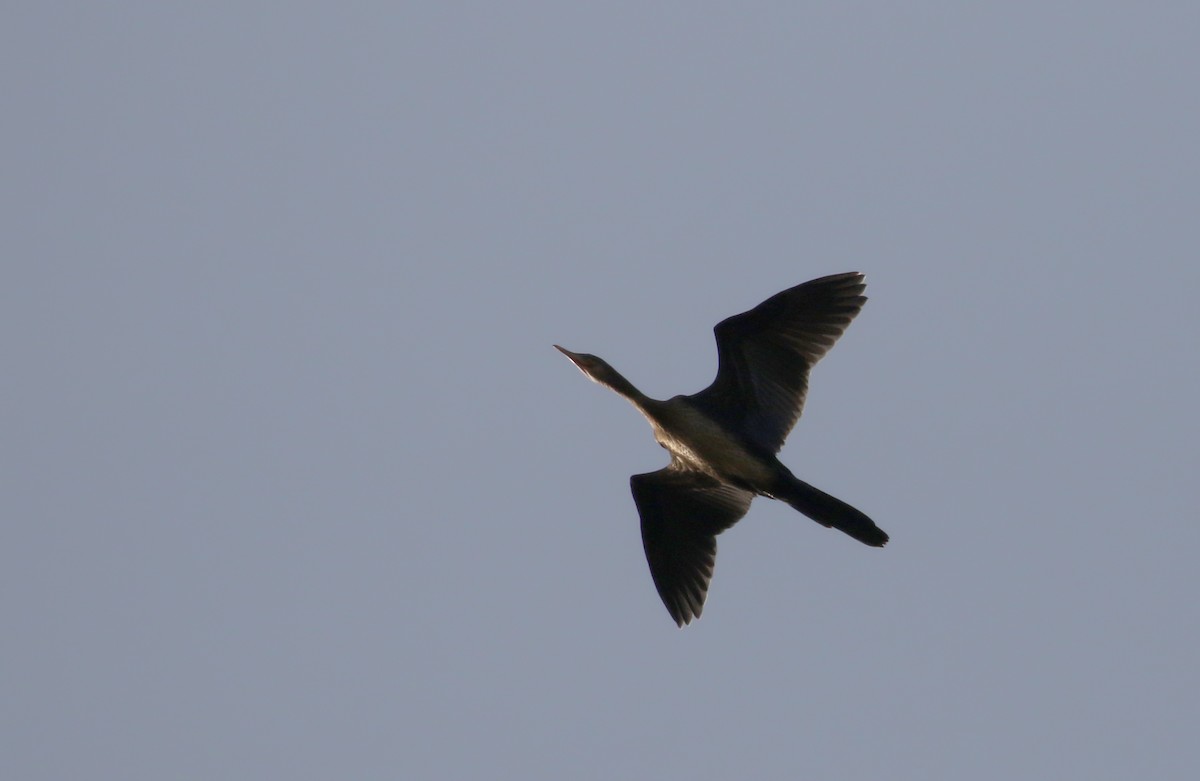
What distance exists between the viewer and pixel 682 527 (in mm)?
11016

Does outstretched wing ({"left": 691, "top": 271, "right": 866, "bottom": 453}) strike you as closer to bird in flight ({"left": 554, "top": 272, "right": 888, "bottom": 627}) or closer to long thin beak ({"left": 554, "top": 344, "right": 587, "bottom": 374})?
bird in flight ({"left": 554, "top": 272, "right": 888, "bottom": 627})

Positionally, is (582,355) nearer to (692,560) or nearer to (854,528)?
(692,560)

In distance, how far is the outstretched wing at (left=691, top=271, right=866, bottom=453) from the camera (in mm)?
10328

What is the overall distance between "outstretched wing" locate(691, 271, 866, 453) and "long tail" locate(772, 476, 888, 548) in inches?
34.2

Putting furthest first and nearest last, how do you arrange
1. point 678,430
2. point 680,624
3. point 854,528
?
point 680,624, point 678,430, point 854,528

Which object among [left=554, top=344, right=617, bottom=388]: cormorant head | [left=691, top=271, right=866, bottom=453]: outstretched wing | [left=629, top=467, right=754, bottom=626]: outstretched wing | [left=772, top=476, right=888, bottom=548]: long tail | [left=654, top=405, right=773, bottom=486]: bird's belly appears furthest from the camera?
[left=629, top=467, right=754, bottom=626]: outstretched wing

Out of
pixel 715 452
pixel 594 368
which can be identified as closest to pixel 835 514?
pixel 715 452

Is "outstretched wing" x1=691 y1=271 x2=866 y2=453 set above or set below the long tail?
above

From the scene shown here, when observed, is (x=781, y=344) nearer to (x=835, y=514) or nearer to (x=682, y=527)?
(x=835, y=514)

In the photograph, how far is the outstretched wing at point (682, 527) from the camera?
10.9 metres

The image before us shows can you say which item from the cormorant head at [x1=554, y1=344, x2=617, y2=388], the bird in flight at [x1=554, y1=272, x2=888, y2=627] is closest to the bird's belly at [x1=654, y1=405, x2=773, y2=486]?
the bird in flight at [x1=554, y1=272, x2=888, y2=627]

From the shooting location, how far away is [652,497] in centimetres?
1102

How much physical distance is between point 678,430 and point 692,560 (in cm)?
136

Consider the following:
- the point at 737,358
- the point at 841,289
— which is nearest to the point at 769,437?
the point at 737,358
